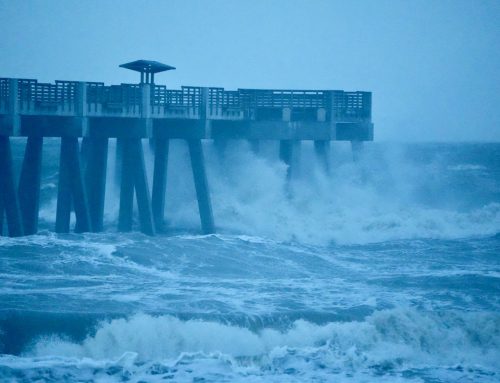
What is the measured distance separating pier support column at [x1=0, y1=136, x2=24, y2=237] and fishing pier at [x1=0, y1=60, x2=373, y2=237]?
27 millimetres

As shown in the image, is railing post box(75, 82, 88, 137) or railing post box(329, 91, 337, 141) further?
railing post box(329, 91, 337, 141)

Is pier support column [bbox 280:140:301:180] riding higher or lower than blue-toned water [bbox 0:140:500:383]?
higher

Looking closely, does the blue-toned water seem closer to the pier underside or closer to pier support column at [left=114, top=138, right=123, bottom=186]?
the pier underside

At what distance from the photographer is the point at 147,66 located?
78.5ft

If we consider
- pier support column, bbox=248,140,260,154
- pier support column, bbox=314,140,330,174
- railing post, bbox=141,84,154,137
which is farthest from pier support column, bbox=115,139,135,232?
pier support column, bbox=314,140,330,174

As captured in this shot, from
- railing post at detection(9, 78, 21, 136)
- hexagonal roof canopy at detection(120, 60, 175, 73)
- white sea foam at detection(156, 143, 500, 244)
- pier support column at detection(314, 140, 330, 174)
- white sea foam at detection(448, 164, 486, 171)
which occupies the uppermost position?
hexagonal roof canopy at detection(120, 60, 175, 73)

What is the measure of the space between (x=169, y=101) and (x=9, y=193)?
622 cm

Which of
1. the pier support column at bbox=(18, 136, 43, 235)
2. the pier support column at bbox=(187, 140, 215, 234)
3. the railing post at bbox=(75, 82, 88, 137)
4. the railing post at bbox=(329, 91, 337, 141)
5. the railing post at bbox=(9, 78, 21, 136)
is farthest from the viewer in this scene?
the railing post at bbox=(329, 91, 337, 141)

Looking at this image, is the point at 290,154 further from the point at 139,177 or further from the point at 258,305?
the point at 258,305

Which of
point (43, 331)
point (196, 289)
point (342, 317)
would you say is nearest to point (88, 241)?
point (196, 289)

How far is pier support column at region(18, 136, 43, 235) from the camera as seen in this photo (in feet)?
68.7

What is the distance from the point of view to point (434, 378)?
37.5 ft

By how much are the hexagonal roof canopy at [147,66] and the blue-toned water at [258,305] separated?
558 centimetres

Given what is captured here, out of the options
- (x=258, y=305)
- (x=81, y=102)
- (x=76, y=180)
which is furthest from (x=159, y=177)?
(x=258, y=305)
